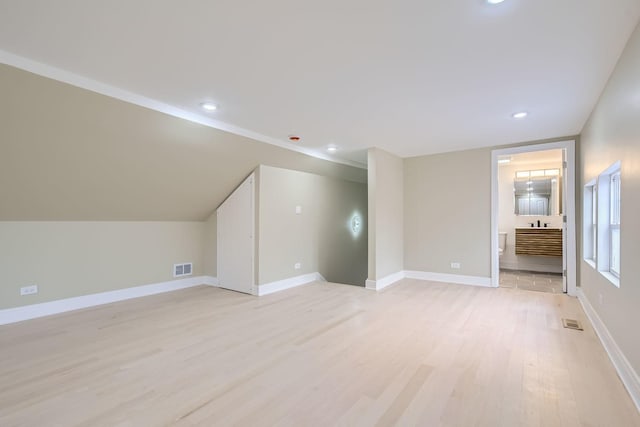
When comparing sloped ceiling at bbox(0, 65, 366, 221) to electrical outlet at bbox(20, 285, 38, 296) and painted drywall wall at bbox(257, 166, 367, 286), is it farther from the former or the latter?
electrical outlet at bbox(20, 285, 38, 296)

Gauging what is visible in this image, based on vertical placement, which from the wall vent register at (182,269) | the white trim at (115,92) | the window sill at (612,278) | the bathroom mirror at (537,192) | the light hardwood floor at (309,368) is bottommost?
the light hardwood floor at (309,368)

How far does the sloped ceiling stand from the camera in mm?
2702

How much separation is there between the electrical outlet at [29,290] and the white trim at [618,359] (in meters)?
5.60

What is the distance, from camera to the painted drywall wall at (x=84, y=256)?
355 centimetres

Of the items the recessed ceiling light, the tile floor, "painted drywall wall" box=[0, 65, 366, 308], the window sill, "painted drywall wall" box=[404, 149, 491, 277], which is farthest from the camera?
"painted drywall wall" box=[404, 149, 491, 277]

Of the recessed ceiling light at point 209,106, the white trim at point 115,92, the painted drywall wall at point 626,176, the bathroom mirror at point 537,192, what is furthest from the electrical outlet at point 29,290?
the bathroom mirror at point 537,192

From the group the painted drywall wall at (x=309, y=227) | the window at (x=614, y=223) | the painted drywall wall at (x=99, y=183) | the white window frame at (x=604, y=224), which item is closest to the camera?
the painted drywall wall at (x=99, y=183)

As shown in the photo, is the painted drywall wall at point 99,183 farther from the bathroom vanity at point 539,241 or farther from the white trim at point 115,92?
the bathroom vanity at point 539,241

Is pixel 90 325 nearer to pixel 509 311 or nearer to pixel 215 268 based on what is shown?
pixel 215 268

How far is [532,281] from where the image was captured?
5762 mm

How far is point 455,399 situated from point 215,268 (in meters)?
4.25

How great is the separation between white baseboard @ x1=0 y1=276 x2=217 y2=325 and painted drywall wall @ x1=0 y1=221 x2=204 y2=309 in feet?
0.19

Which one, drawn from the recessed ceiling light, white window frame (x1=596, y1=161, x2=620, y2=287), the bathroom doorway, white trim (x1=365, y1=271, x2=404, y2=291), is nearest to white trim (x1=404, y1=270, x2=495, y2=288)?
white trim (x1=365, y1=271, x2=404, y2=291)

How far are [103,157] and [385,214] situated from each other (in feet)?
13.4
